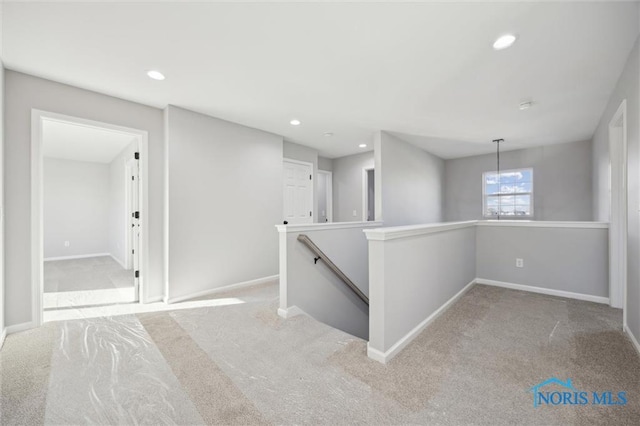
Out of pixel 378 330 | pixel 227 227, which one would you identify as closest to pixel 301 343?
pixel 378 330

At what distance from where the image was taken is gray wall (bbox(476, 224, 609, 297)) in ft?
11.3

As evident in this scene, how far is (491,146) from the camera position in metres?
5.70

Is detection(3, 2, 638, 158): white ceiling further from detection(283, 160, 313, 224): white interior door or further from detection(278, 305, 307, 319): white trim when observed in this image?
detection(278, 305, 307, 319): white trim

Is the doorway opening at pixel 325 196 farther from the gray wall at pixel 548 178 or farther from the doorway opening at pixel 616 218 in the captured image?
the doorway opening at pixel 616 218

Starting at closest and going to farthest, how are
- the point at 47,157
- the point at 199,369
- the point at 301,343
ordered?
1. the point at 199,369
2. the point at 301,343
3. the point at 47,157

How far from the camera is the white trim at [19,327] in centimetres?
255

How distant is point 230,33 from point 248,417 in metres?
2.58

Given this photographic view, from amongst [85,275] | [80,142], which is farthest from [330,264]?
[80,142]

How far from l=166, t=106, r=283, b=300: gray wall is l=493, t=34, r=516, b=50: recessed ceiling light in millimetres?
3349

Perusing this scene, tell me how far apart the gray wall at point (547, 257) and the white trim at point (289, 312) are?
10.2 feet

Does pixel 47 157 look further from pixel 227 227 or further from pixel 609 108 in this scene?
pixel 609 108

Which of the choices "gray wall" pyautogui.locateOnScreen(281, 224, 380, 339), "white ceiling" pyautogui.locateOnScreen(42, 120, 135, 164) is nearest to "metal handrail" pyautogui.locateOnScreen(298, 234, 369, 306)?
"gray wall" pyautogui.locateOnScreen(281, 224, 380, 339)

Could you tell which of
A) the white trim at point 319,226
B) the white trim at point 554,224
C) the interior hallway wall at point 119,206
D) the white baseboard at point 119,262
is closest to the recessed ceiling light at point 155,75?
the white trim at point 319,226

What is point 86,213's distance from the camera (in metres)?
6.96
